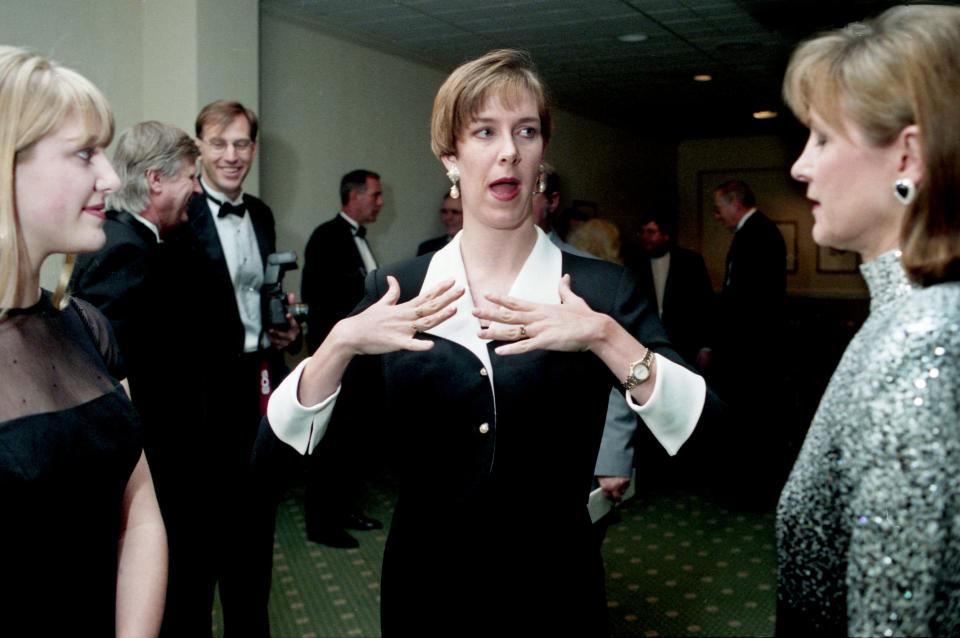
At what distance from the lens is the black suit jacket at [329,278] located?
489 centimetres

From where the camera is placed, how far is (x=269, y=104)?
18.2 feet

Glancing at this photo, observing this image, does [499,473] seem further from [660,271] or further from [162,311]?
[660,271]

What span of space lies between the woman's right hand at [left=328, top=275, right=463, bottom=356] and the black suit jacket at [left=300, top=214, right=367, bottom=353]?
11.2 feet

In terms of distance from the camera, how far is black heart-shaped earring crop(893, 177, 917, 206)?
1.01 metres

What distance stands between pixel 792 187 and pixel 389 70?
699 cm

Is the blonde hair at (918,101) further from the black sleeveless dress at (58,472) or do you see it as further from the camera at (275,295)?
the camera at (275,295)

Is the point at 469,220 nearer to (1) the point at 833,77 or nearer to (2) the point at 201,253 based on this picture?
(1) the point at 833,77

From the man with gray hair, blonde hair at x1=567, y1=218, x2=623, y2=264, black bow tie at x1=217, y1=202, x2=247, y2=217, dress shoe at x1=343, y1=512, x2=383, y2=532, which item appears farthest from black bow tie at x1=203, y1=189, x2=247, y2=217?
dress shoe at x1=343, y1=512, x2=383, y2=532

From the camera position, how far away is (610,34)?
6234mm

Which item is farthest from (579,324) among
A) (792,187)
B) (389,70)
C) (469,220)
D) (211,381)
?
(792,187)

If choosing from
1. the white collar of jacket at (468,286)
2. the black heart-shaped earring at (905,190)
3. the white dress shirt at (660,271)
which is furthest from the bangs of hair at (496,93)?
the white dress shirt at (660,271)

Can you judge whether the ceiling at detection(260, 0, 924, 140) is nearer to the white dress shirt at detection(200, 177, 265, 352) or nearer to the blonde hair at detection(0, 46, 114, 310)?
the white dress shirt at detection(200, 177, 265, 352)

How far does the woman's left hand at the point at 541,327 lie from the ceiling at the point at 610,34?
170 inches

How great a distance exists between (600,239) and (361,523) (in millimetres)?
1957
